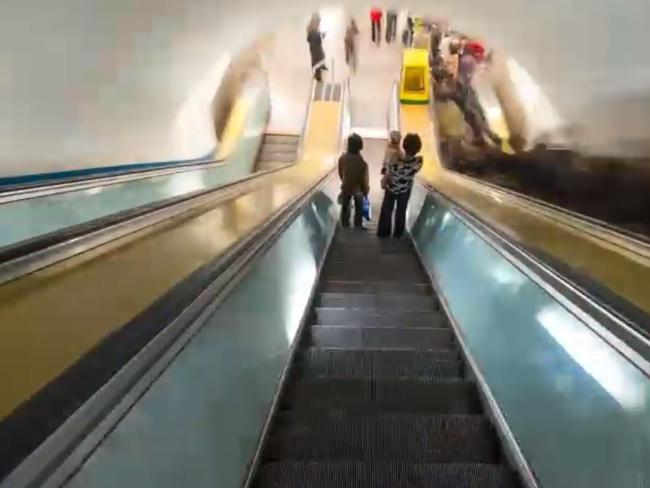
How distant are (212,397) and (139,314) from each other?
1.50 ft

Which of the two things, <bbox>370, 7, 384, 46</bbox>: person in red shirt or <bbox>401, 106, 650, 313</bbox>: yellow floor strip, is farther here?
<bbox>370, 7, 384, 46</bbox>: person in red shirt

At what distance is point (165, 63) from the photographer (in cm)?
833

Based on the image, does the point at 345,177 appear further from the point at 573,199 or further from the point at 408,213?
the point at 573,199

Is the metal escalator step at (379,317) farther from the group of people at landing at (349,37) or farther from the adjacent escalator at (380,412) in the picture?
the group of people at landing at (349,37)

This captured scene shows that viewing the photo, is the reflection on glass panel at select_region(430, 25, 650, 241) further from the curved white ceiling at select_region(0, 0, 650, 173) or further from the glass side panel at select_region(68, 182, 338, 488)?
the glass side panel at select_region(68, 182, 338, 488)

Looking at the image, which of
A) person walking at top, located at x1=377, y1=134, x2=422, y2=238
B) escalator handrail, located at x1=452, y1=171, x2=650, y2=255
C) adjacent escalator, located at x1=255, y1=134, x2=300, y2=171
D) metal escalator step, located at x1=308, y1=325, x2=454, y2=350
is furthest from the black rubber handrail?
adjacent escalator, located at x1=255, y1=134, x2=300, y2=171

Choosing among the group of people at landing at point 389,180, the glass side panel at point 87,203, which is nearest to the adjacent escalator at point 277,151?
the glass side panel at point 87,203

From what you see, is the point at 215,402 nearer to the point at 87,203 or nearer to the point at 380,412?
the point at 380,412

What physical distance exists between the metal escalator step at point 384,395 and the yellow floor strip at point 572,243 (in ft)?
2.65

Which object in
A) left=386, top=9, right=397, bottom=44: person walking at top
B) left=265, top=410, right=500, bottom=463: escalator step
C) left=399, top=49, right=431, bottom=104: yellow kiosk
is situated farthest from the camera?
left=386, top=9, right=397, bottom=44: person walking at top

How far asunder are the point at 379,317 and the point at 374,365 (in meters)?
0.95

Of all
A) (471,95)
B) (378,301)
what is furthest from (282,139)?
(378,301)

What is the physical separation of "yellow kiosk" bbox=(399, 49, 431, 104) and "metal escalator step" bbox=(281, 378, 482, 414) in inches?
452

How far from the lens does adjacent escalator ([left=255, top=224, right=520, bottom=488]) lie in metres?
2.69
